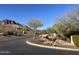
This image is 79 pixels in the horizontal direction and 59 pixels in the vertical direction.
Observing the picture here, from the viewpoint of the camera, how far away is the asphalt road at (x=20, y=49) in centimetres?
1888

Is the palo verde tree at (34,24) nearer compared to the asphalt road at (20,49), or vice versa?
the asphalt road at (20,49)

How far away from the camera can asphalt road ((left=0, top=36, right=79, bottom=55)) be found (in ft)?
61.9

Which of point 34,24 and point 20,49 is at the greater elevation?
point 34,24

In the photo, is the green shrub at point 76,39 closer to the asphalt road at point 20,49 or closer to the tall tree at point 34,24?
the asphalt road at point 20,49

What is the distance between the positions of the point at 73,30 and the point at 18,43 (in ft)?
6.55

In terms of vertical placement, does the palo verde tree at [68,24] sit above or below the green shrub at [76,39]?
above

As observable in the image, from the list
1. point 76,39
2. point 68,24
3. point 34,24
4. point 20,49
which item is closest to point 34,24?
point 34,24

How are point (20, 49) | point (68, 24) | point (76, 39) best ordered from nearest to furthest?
point (20, 49)
point (76, 39)
point (68, 24)

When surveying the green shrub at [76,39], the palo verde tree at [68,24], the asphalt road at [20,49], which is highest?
the palo verde tree at [68,24]

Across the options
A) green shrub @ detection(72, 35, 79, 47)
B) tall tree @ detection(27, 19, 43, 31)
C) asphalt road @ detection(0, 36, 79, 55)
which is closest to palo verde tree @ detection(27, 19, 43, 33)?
tall tree @ detection(27, 19, 43, 31)

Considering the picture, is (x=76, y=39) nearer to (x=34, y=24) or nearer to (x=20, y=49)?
(x=34, y=24)

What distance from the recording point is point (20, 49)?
19.0 m

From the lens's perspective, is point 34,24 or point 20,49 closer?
point 20,49

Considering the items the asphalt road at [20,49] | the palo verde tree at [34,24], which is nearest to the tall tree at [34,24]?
the palo verde tree at [34,24]
